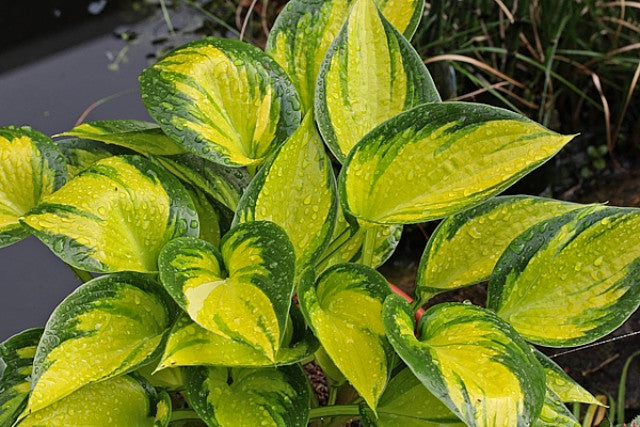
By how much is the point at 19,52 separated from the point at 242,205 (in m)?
1.18

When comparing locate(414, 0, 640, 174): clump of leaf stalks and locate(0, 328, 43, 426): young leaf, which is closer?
locate(0, 328, 43, 426): young leaf

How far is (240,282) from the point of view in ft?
1.85

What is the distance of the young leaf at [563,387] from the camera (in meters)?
0.65

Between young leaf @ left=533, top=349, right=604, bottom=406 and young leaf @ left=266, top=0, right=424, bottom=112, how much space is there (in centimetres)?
36

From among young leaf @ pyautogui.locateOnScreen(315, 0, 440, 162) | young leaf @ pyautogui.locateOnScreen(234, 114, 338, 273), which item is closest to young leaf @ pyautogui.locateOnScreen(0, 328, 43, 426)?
Answer: young leaf @ pyautogui.locateOnScreen(234, 114, 338, 273)

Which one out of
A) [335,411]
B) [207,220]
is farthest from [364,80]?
[335,411]

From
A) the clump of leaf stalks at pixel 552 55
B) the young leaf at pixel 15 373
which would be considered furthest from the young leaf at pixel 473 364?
the clump of leaf stalks at pixel 552 55

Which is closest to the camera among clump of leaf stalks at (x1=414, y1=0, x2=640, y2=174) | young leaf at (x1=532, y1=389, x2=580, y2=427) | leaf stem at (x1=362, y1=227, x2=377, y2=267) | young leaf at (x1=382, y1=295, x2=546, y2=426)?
young leaf at (x1=382, y1=295, x2=546, y2=426)

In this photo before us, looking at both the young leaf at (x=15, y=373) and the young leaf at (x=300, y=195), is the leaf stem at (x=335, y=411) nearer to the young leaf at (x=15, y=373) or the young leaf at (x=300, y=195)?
the young leaf at (x=300, y=195)

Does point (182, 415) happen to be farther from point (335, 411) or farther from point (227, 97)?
point (227, 97)

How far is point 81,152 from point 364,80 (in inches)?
12.1

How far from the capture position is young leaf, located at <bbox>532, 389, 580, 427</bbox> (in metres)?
0.60

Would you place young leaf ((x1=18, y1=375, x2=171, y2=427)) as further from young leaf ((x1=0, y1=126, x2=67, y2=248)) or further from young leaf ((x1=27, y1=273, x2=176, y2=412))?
young leaf ((x1=0, y1=126, x2=67, y2=248))

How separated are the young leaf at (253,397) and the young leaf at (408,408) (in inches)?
2.5
